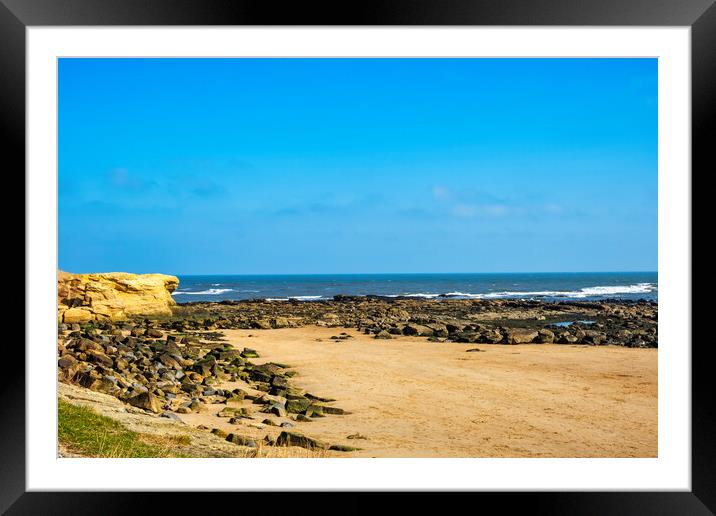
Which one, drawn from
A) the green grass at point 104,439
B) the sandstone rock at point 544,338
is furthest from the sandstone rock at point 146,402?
the sandstone rock at point 544,338

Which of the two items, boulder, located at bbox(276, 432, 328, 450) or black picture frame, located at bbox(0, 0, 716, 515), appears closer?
black picture frame, located at bbox(0, 0, 716, 515)

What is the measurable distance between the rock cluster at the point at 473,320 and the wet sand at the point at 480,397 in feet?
2.56

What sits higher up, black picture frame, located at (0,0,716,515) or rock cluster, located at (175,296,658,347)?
black picture frame, located at (0,0,716,515)

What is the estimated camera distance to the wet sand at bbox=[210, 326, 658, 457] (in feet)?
15.1

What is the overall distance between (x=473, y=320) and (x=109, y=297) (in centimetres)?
985

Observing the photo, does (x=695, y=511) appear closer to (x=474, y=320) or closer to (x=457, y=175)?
(x=474, y=320)

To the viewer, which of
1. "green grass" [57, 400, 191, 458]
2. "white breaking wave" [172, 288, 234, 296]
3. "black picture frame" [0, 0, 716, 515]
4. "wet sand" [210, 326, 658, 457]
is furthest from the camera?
"white breaking wave" [172, 288, 234, 296]

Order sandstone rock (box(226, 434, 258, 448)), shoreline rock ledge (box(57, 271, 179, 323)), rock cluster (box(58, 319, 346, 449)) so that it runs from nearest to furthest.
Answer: sandstone rock (box(226, 434, 258, 448)) < rock cluster (box(58, 319, 346, 449)) < shoreline rock ledge (box(57, 271, 179, 323))

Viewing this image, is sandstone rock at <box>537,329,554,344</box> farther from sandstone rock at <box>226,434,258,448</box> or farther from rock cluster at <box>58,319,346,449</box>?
sandstone rock at <box>226,434,258,448</box>

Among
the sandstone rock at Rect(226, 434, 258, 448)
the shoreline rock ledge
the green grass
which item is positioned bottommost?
the sandstone rock at Rect(226, 434, 258, 448)

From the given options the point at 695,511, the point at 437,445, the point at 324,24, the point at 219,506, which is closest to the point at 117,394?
the point at 437,445

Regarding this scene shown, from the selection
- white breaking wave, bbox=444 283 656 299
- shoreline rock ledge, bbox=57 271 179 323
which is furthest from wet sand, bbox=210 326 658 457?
white breaking wave, bbox=444 283 656 299

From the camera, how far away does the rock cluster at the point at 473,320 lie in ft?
35.7

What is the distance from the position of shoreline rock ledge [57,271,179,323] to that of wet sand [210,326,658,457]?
138 inches
